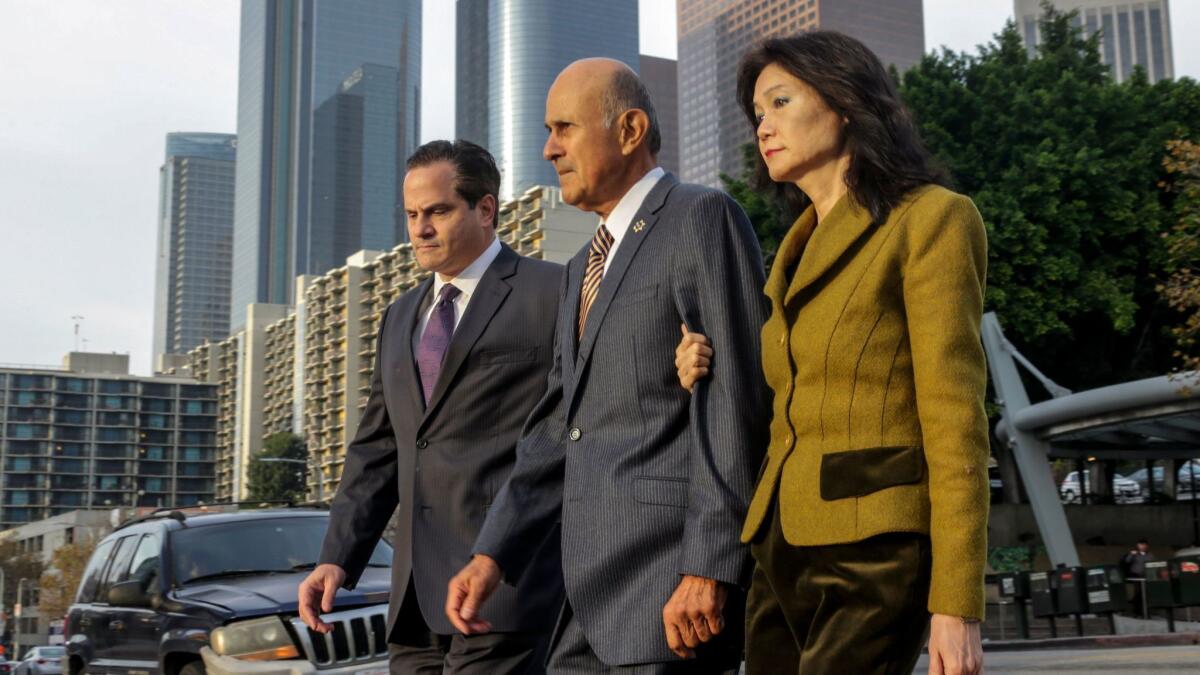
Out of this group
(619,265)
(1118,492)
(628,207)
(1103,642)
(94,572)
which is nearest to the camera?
(619,265)

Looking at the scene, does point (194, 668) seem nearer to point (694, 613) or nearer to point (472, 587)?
point (472, 587)

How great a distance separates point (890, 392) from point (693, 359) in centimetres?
57

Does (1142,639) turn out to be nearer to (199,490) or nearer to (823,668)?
(823,668)

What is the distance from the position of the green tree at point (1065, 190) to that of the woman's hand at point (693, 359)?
27940 millimetres

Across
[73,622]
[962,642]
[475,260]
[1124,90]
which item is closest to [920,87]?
[1124,90]

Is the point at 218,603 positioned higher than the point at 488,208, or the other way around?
the point at 488,208

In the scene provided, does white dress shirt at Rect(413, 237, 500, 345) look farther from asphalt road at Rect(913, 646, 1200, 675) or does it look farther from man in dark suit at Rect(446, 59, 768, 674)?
asphalt road at Rect(913, 646, 1200, 675)

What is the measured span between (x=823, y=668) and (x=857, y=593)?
151 mm

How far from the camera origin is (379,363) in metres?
4.62

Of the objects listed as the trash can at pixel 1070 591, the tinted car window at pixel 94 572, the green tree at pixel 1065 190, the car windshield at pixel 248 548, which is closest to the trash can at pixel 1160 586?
the trash can at pixel 1070 591

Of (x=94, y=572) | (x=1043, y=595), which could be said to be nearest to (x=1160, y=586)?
(x=1043, y=595)

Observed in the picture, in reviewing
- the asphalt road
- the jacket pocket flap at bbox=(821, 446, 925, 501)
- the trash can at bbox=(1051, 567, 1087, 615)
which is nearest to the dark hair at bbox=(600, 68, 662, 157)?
the jacket pocket flap at bbox=(821, 446, 925, 501)

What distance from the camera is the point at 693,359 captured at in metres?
2.91

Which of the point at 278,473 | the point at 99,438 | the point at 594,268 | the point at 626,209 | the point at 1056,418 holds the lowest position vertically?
the point at 594,268
